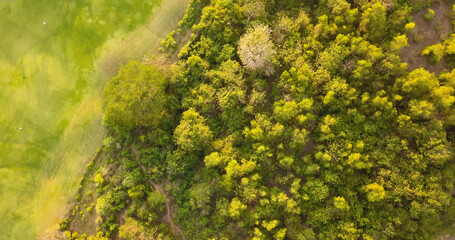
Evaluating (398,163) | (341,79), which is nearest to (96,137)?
(341,79)

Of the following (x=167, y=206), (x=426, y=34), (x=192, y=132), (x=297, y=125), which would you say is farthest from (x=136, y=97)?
(x=426, y=34)

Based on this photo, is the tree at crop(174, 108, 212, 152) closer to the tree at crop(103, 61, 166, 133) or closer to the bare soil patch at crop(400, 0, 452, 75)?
the tree at crop(103, 61, 166, 133)

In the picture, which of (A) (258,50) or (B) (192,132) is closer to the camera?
(A) (258,50)

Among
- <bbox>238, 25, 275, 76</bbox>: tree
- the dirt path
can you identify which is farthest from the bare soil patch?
the dirt path

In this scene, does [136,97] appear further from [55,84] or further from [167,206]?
[167,206]

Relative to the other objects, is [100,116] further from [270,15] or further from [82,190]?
[270,15]

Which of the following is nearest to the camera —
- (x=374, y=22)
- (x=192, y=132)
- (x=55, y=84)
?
(x=374, y=22)
